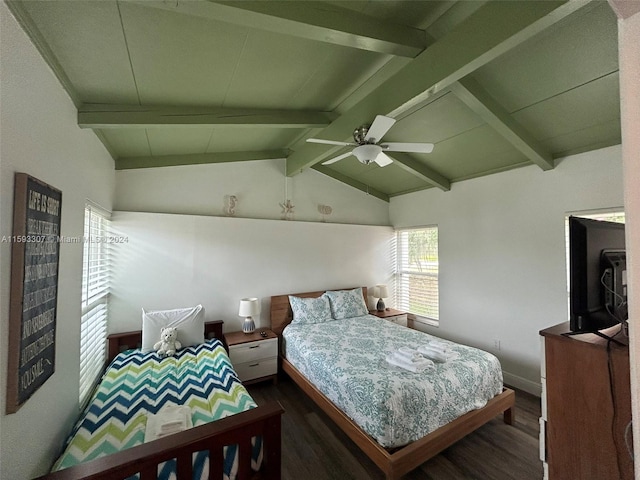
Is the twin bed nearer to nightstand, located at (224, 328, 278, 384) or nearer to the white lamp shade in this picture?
nightstand, located at (224, 328, 278, 384)

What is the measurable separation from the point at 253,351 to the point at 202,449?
1.84 metres

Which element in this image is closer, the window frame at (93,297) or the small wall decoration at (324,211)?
the window frame at (93,297)

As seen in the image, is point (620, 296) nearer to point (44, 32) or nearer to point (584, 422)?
point (584, 422)

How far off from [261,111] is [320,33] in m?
1.09

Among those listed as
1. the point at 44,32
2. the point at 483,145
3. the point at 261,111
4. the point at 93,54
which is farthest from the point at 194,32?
the point at 483,145

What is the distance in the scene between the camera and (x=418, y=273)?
14.5ft

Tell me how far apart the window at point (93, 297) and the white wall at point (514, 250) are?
13.1 ft

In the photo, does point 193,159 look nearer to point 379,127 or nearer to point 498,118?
point 379,127

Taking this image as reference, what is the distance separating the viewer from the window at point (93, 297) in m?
2.12

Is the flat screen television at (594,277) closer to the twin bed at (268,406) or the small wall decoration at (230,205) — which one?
the twin bed at (268,406)

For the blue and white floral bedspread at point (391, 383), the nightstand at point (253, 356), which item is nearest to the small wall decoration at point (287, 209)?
the nightstand at point (253, 356)

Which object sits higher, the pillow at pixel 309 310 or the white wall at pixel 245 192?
the white wall at pixel 245 192

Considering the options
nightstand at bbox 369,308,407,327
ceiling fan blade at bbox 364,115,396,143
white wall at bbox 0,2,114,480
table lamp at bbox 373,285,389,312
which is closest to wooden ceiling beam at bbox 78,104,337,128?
white wall at bbox 0,2,114,480

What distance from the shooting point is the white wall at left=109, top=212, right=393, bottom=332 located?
9.72ft
